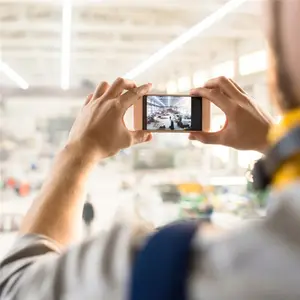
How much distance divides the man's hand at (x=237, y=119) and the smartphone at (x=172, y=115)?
34 millimetres

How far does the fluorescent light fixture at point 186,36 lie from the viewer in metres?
1.85

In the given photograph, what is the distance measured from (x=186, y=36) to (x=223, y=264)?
2165mm

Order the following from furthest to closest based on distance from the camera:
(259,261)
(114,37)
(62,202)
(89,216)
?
(114,37), (89,216), (62,202), (259,261)

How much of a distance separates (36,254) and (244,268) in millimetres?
177

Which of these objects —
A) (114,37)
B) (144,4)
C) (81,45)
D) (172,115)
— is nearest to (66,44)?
(81,45)

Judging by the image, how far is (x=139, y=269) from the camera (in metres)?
0.30

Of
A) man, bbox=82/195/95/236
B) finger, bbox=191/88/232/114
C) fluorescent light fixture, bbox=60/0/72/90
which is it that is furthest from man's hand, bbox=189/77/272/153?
fluorescent light fixture, bbox=60/0/72/90

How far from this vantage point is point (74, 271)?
1.11 ft

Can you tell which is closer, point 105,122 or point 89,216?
point 105,122

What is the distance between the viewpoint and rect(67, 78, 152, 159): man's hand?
2.07 ft

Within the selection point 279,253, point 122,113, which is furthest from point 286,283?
point 122,113

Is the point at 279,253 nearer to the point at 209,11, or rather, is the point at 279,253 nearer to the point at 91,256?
the point at 91,256

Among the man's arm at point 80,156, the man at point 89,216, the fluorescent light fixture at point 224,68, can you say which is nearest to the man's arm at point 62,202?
the man's arm at point 80,156

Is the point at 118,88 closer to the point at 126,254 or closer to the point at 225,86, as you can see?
the point at 225,86
